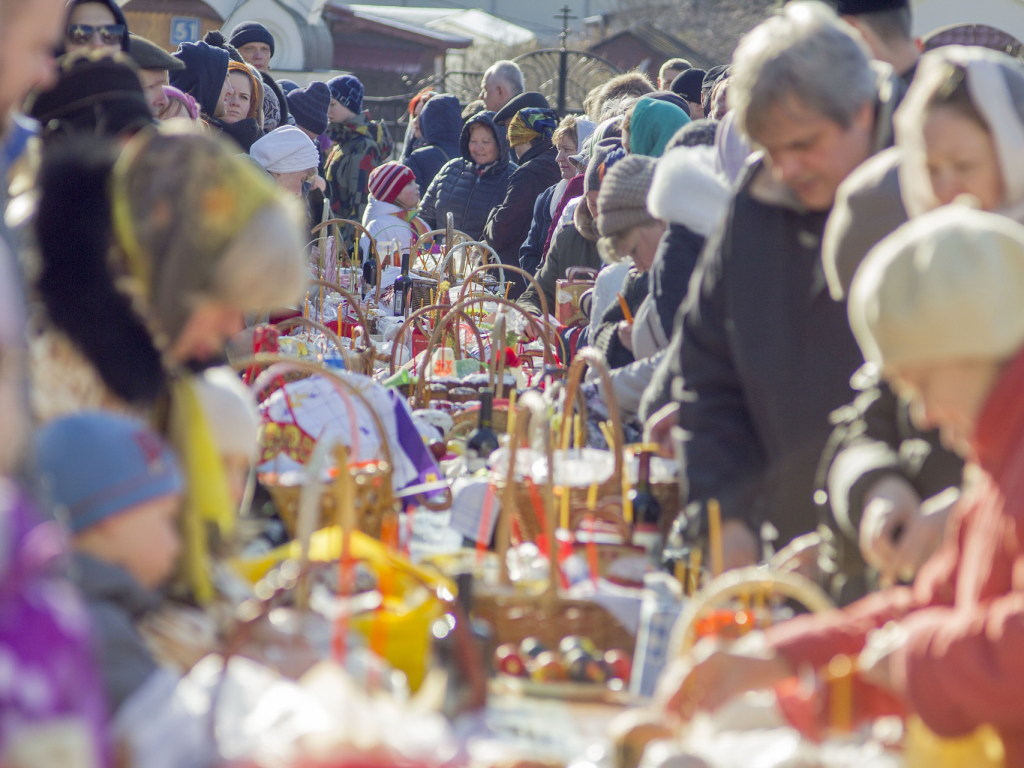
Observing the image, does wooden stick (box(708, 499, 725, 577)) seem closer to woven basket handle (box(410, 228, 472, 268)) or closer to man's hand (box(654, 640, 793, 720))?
man's hand (box(654, 640, 793, 720))

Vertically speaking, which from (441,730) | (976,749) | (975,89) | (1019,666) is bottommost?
(441,730)

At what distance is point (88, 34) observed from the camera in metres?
3.79

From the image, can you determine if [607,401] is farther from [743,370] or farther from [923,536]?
[923,536]

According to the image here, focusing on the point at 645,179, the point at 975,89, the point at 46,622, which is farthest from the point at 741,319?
the point at 645,179

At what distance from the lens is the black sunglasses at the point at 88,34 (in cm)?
379

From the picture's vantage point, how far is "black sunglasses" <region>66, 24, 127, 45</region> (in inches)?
149

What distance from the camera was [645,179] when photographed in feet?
13.8

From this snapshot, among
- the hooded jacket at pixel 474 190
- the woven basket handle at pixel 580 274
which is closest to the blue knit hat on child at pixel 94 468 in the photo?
the woven basket handle at pixel 580 274

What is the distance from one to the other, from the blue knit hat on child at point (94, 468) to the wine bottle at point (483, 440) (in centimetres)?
212

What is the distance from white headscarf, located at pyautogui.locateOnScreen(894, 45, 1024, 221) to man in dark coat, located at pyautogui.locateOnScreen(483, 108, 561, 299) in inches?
230

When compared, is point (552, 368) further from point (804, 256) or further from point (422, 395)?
point (804, 256)

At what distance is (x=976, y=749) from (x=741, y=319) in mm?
1060

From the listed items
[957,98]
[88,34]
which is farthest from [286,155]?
[957,98]

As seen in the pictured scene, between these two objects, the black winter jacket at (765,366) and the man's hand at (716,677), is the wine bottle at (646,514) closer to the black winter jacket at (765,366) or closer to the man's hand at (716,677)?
the black winter jacket at (765,366)
